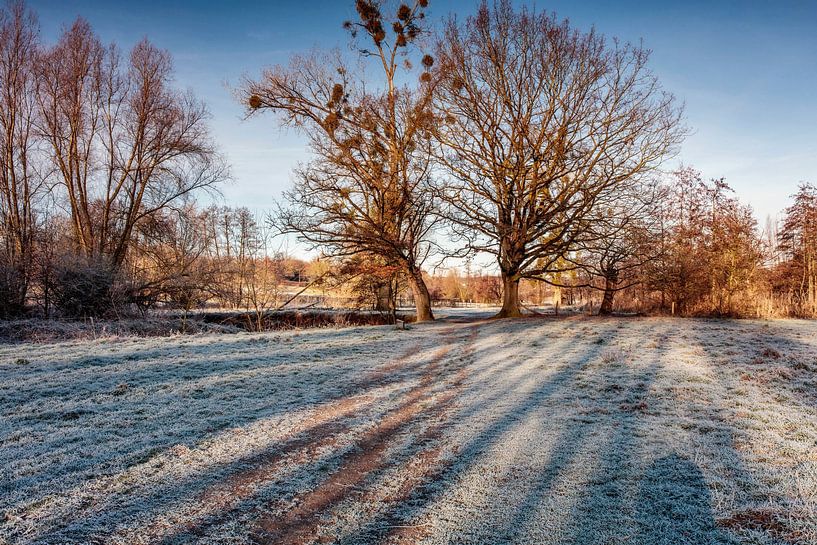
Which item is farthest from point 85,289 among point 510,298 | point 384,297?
point 510,298

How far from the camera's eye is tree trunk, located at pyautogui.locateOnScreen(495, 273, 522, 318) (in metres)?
16.4

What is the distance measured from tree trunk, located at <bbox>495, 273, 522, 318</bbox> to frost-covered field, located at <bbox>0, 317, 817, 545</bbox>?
843 centimetres

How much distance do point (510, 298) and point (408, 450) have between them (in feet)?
43.7

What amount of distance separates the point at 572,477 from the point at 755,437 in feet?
7.14

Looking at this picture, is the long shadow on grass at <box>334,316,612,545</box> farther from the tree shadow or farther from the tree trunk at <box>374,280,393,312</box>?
the tree trunk at <box>374,280,393,312</box>

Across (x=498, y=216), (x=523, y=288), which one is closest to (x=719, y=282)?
(x=498, y=216)

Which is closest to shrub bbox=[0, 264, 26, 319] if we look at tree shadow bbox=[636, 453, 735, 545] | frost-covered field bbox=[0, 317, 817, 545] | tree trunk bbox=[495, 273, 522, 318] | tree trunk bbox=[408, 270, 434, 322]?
frost-covered field bbox=[0, 317, 817, 545]

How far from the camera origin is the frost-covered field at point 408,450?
107 inches

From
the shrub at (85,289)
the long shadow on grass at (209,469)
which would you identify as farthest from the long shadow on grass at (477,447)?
the shrub at (85,289)

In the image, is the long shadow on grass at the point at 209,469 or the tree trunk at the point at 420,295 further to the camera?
the tree trunk at the point at 420,295

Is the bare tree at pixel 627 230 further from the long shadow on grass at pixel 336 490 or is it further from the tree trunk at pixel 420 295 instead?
the long shadow on grass at pixel 336 490

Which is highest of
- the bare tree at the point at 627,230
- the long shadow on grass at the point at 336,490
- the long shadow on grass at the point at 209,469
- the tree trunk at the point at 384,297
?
the bare tree at the point at 627,230

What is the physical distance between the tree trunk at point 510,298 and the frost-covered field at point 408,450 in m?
8.43

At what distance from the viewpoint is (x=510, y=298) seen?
16688 millimetres
